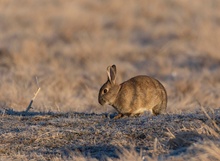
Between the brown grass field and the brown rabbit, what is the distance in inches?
8.3

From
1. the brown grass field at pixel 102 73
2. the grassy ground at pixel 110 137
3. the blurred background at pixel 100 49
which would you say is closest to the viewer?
the grassy ground at pixel 110 137

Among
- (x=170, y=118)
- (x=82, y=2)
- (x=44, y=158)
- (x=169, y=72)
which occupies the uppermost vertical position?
(x=82, y=2)

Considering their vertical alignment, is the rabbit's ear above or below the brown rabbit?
above

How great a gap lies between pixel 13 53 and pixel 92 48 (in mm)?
1849

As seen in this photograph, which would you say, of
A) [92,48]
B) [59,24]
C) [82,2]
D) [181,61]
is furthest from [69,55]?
[82,2]

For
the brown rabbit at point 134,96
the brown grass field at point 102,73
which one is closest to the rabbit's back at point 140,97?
the brown rabbit at point 134,96

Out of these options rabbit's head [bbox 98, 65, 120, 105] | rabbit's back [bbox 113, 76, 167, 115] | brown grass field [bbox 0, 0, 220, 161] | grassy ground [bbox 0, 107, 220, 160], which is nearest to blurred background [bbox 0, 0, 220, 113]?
brown grass field [bbox 0, 0, 220, 161]

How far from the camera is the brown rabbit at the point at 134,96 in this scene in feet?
23.6

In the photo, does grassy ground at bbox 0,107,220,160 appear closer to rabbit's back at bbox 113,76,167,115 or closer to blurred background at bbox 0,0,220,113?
rabbit's back at bbox 113,76,167,115

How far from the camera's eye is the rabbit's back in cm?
720

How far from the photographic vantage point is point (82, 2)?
21.7 metres

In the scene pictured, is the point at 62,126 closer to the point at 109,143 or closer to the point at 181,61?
the point at 109,143

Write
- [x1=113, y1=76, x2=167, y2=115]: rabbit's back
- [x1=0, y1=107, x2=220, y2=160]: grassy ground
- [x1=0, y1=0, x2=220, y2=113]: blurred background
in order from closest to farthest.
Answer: [x1=0, y1=107, x2=220, y2=160]: grassy ground → [x1=113, y1=76, x2=167, y2=115]: rabbit's back → [x1=0, y1=0, x2=220, y2=113]: blurred background

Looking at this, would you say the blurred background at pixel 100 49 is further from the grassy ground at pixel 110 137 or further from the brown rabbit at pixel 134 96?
the grassy ground at pixel 110 137
